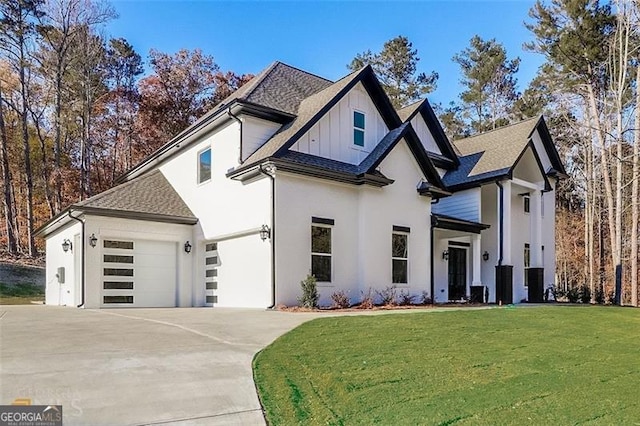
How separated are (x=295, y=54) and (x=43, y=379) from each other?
72.3ft

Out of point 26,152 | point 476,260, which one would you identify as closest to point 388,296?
point 476,260

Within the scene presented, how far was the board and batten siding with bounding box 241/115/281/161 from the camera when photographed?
14156mm

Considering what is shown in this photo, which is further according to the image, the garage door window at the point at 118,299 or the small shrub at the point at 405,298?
the small shrub at the point at 405,298


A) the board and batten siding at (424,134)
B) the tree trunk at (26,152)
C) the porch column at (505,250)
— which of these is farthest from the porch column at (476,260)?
the tree trunk at (26,152)

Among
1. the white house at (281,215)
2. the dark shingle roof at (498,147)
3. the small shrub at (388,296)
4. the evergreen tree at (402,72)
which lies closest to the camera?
the white house at (281,215)

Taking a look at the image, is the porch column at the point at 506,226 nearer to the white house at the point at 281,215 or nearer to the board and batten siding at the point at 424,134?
the white house at the point at 281,215

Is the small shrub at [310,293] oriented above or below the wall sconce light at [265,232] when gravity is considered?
below

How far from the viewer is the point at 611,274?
31.6 metres

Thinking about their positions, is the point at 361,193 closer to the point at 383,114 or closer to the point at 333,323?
the point at 383,114

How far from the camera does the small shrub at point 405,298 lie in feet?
47.3

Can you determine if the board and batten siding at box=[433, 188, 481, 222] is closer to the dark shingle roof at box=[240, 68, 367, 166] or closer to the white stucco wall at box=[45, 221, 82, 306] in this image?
the dark shingle roof at box=[240, 68, 367, 166]

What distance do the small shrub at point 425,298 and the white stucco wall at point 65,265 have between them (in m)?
10.5

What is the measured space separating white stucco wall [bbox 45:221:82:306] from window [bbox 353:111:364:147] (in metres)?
8.87

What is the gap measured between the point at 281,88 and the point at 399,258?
6935 mm
